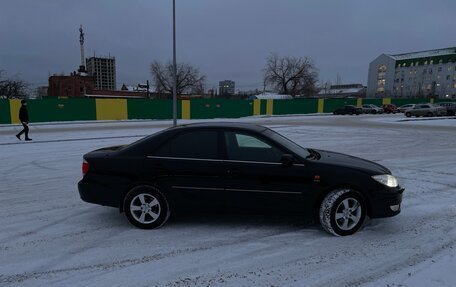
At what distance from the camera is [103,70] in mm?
151625

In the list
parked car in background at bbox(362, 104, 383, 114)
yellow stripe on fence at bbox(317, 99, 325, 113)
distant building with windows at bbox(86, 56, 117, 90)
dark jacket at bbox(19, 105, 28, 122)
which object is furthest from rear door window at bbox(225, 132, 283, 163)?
distant building with windows at bbox(86, 56, 117, 90)

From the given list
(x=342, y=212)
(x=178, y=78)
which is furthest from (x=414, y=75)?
(x=342, y=212)

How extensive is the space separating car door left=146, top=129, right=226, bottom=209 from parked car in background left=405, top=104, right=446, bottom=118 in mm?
37868

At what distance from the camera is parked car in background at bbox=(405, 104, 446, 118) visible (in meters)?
36.6

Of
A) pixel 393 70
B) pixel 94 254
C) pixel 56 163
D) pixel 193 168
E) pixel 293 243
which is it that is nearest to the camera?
pixel 94 254

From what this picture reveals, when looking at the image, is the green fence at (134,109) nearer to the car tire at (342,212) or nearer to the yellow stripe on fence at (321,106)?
the yellow stripe on fence at (321,106)

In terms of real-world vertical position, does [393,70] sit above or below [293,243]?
above

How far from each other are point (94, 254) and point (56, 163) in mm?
6795

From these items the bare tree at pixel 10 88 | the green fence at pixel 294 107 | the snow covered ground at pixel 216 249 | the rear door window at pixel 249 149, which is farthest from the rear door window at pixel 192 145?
the bare tree at pixel 10 88

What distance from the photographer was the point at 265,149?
190 inches

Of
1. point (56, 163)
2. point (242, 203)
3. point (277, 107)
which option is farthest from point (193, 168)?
point (277, 107)

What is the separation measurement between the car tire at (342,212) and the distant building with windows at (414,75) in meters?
122

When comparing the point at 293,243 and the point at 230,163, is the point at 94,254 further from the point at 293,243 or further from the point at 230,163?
the point at 293,243

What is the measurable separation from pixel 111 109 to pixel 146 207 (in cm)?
2729
